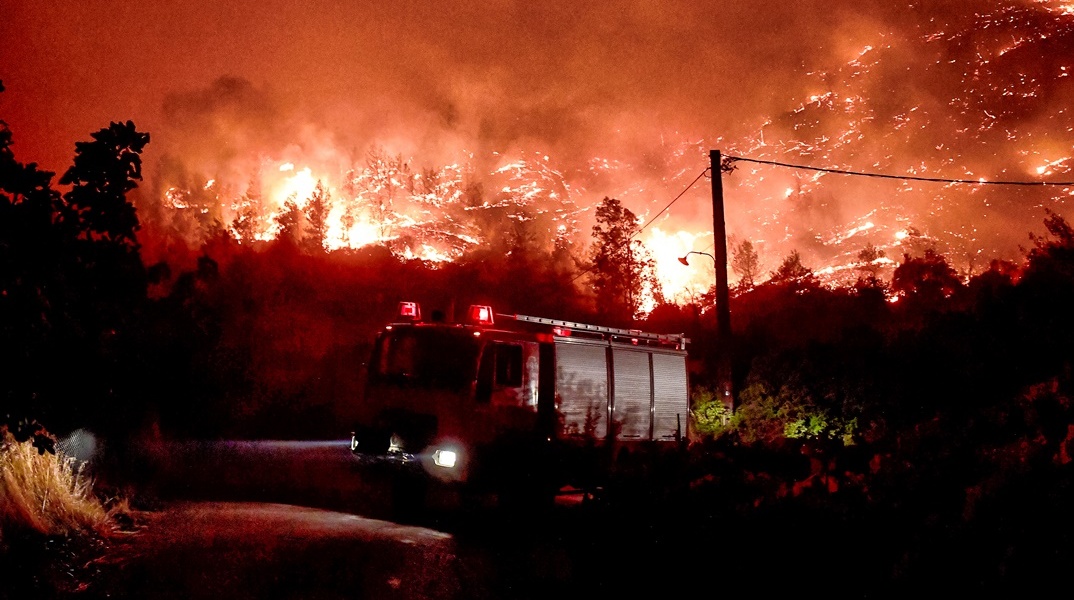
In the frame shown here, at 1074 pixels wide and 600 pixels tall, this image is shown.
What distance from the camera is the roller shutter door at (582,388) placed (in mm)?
11844

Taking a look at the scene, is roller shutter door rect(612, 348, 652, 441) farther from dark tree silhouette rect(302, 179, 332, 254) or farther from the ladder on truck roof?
dark tree silhouette rect(302, 179, 332, 254)

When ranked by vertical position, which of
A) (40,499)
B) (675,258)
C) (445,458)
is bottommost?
(40,499)

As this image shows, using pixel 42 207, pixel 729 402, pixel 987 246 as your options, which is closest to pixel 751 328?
pixel 729 402

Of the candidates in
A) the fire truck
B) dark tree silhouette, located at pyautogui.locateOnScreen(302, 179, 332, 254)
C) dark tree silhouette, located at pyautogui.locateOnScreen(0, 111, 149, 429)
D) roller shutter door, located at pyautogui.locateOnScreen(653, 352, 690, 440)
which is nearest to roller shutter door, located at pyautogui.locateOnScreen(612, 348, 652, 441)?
roller shutter door, located at pyautogui.locateOnScreen(653, 352, 690, 440)

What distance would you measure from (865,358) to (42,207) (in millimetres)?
16321

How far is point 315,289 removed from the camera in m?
40.2

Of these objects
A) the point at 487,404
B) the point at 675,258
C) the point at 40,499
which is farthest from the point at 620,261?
the point at 675,258

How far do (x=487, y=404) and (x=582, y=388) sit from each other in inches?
99.1

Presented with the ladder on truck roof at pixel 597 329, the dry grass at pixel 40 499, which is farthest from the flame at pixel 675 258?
the dry grass at pixel 40 499

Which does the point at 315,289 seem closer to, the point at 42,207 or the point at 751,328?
the point at 751,328

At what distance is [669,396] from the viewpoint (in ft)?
49.1

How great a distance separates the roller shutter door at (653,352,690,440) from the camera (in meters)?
14.6

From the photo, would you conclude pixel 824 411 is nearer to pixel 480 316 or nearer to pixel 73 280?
pixel 480 316

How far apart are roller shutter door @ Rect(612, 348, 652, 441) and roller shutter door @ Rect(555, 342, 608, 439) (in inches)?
16.2
